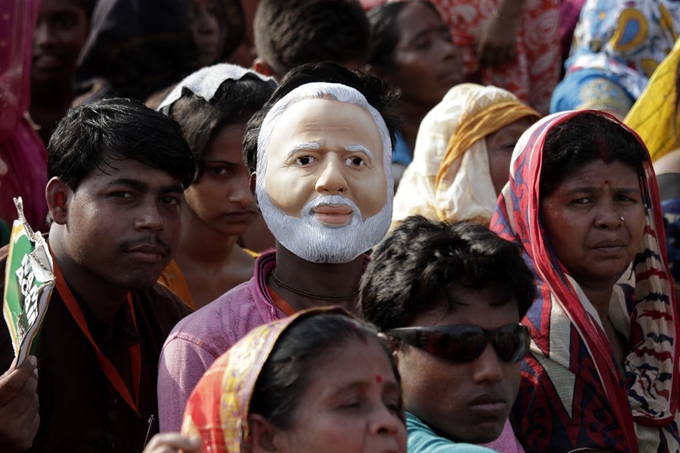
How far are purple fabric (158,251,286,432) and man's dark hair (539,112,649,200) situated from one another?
0.99 meters

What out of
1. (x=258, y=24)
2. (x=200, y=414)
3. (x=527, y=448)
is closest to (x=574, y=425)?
(x=527, y=448)

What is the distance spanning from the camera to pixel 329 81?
377 cm

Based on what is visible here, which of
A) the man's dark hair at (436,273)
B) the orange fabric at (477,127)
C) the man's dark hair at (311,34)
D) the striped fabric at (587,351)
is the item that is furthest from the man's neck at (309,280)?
the man's dark hair at (311,34)

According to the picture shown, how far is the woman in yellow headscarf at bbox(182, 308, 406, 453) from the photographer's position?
251 centimetres

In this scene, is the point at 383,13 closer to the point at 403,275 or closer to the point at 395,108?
the point at 395,108

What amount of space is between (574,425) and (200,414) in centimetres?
145

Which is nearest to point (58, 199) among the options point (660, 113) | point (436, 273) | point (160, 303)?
point (160, 303)

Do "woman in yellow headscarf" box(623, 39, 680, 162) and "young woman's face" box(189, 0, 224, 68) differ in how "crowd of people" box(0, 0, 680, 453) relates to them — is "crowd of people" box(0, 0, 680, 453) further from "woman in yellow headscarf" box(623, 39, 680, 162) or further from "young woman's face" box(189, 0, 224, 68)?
"young woman's face" box(189, 0, 224, 68)

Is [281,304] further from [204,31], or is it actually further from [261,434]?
[204,31]

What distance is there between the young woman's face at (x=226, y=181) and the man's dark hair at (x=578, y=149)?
3.63 ft

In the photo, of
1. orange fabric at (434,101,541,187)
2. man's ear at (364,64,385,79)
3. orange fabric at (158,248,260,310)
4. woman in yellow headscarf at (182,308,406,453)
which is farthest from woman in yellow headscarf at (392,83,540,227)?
woman in yellow headscarf at (182,308,406,453)

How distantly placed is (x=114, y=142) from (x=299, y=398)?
1.49 meters

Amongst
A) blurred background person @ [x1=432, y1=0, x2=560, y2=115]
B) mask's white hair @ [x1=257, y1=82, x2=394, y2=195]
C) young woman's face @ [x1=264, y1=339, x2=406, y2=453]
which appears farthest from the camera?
blurred background person @ [x1=432, y1=0, x2=560, y2=115]

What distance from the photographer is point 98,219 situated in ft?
12.1
